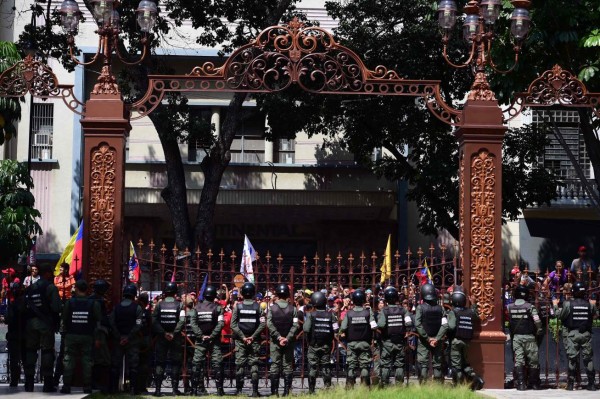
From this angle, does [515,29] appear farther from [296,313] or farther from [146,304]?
[146,304]

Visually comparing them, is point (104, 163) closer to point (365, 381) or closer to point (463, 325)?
point (365, 381)

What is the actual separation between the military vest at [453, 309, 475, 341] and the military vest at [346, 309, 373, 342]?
1.30m

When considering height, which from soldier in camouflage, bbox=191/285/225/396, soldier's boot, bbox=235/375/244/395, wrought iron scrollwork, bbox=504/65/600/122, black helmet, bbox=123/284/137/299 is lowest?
soldier's boot, bbox=235/375/244/395

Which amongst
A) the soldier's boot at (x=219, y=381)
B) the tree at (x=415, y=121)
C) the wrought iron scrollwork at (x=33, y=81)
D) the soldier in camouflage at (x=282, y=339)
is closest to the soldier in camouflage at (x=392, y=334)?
the soldier in camouflage at (x=282, y=339)

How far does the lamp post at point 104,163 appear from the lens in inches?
685

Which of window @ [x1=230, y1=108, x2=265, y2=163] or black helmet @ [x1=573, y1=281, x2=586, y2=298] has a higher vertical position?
window @ [x1=230, y1=108, x2=265, y2=163]

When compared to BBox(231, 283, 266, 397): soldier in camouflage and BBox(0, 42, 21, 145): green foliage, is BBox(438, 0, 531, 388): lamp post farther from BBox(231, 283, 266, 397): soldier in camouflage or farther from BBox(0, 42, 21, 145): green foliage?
BBox(0, 42, 21, 145): green foliage

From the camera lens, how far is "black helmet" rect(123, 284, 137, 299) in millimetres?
16922

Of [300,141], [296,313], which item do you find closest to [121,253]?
[296,313]

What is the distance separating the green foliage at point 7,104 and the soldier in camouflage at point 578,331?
1199 centimetres

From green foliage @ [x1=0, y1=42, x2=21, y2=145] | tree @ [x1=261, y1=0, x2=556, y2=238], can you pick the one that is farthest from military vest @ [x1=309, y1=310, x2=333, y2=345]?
tree @ [x1=261, y1=0, x2=556, y2=238]

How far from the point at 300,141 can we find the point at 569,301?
56.2 ft

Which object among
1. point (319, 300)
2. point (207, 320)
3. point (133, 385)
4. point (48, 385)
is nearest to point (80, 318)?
point (48, 385)

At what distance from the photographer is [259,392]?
1764 centimetres
